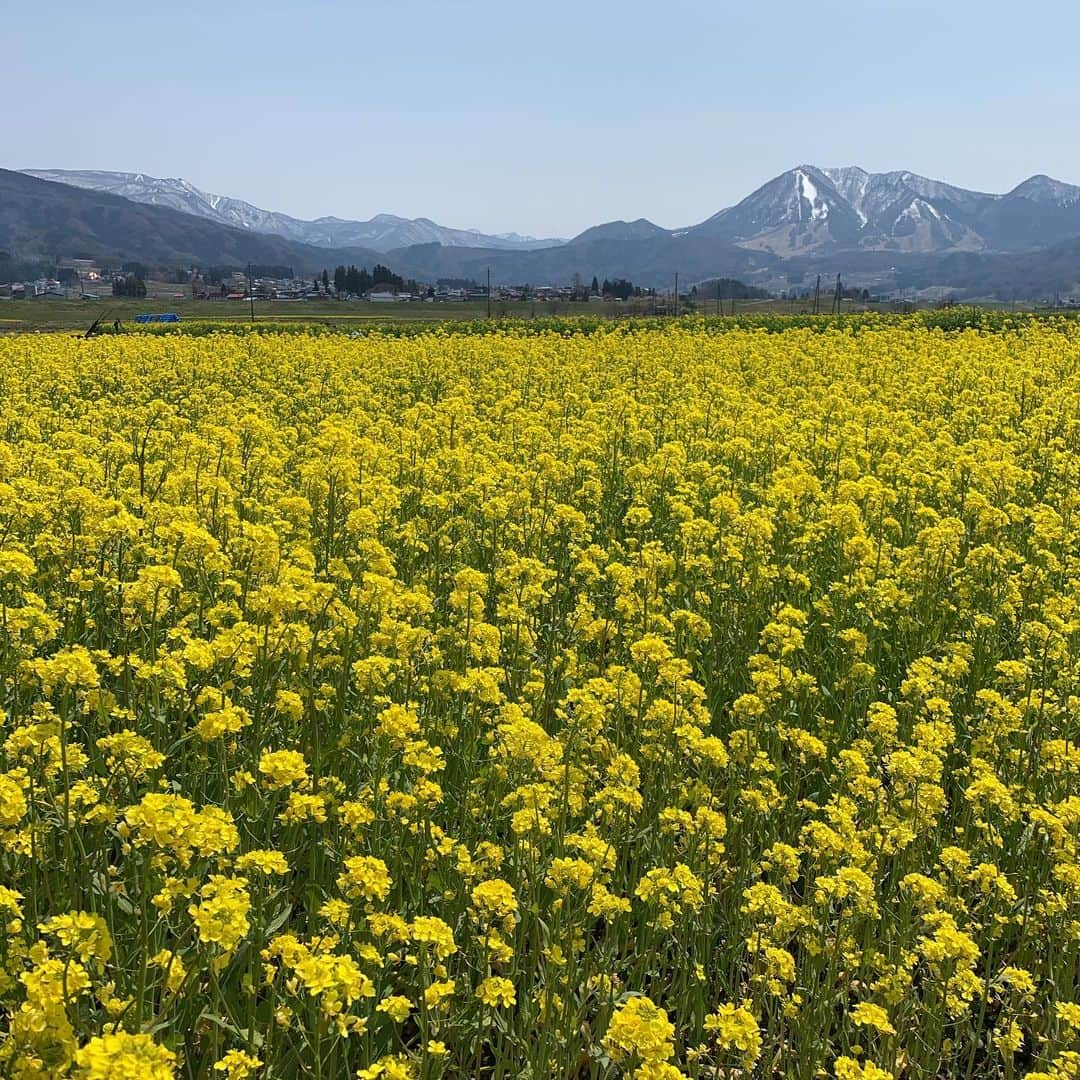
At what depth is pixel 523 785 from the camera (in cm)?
382

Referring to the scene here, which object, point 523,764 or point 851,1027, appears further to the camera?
point 523,764

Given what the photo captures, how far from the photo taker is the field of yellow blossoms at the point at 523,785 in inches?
115

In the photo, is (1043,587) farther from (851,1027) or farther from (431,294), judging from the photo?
(431,294)

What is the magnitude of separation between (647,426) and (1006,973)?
9406 millimetres

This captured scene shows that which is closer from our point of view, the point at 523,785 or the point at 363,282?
the point at 523,785

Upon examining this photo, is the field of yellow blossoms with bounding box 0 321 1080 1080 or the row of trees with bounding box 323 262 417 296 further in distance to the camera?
the row of trees with bounding box 323 262 417 296

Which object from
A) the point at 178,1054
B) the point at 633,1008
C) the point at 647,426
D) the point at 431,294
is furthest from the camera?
the point at 431,294

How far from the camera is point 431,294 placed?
12769cm

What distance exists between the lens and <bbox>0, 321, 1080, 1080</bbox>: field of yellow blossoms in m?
2.92

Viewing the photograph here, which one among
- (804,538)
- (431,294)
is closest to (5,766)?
(804,538)

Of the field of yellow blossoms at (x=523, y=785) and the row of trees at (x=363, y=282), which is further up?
the row of trees at (x=363, y=282)

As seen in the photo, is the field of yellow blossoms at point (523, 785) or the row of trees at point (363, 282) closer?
the field of yellow blossoms at point (523, 785)

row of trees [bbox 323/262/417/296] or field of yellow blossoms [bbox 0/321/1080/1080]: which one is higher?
row of trees [bbox 323/262/417/296]

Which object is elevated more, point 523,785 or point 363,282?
point 363,282
